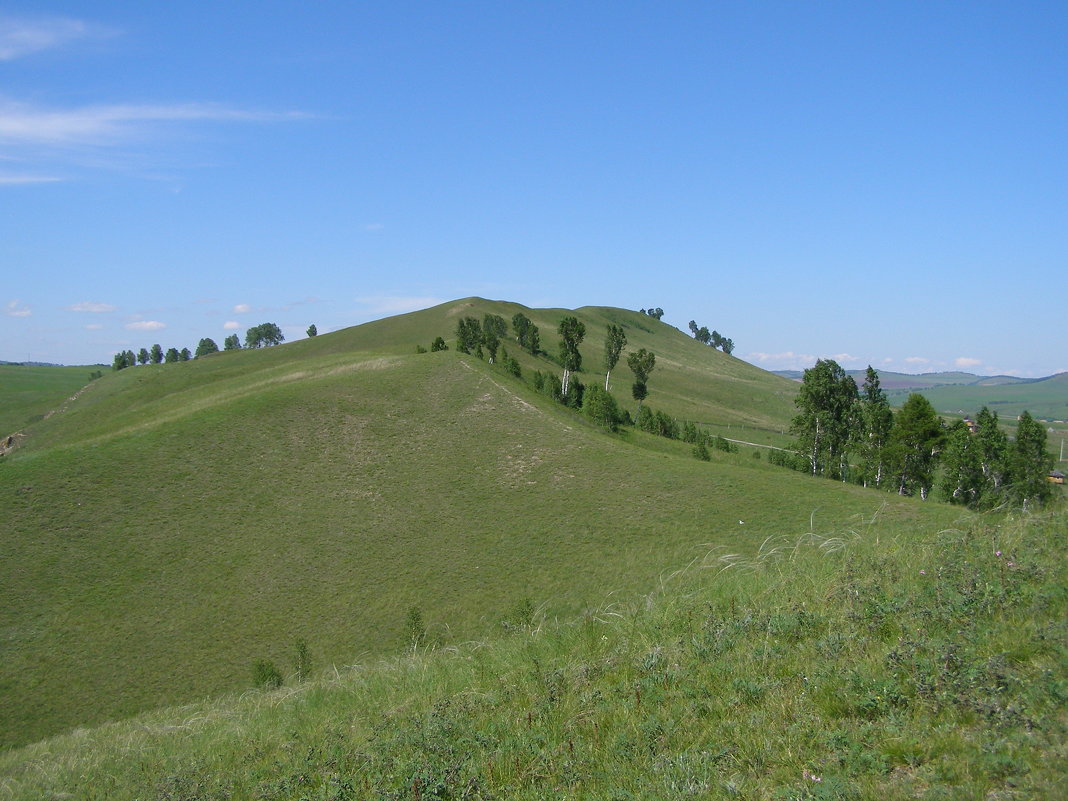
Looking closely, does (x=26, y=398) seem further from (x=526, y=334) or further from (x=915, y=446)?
(x=915, y=446)

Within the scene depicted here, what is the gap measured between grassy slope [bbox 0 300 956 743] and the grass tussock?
11556mm

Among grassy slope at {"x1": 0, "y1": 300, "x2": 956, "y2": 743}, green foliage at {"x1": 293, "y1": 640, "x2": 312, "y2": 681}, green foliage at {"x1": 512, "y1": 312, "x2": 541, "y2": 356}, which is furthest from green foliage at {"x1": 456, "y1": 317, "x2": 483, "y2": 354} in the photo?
green foliage at {"x1": 293, "y1": 640, "x2": 312, "y2": 681}

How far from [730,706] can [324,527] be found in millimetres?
37515

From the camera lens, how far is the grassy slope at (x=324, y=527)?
2845 centimetres

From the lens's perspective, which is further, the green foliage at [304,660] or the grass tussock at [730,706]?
the green foliage at [304,660]

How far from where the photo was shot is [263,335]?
189 metres

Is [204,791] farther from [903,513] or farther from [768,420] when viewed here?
[768,420]

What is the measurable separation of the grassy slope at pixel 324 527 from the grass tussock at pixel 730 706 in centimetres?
1156

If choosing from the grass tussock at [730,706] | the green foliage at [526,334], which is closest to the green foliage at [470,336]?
the green foliage at [526,334]

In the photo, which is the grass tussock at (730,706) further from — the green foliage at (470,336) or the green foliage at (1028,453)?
the green foliage at (470,336)

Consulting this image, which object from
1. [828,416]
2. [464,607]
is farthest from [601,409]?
[464,607]

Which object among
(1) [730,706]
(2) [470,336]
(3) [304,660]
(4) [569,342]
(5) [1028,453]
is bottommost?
(3) [304,660]

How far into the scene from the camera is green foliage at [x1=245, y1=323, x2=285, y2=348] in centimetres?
18775

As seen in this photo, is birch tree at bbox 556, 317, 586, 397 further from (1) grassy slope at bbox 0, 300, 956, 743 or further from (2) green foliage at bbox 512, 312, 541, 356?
(2) green foliage at bbox 512, 312, 541, 356
